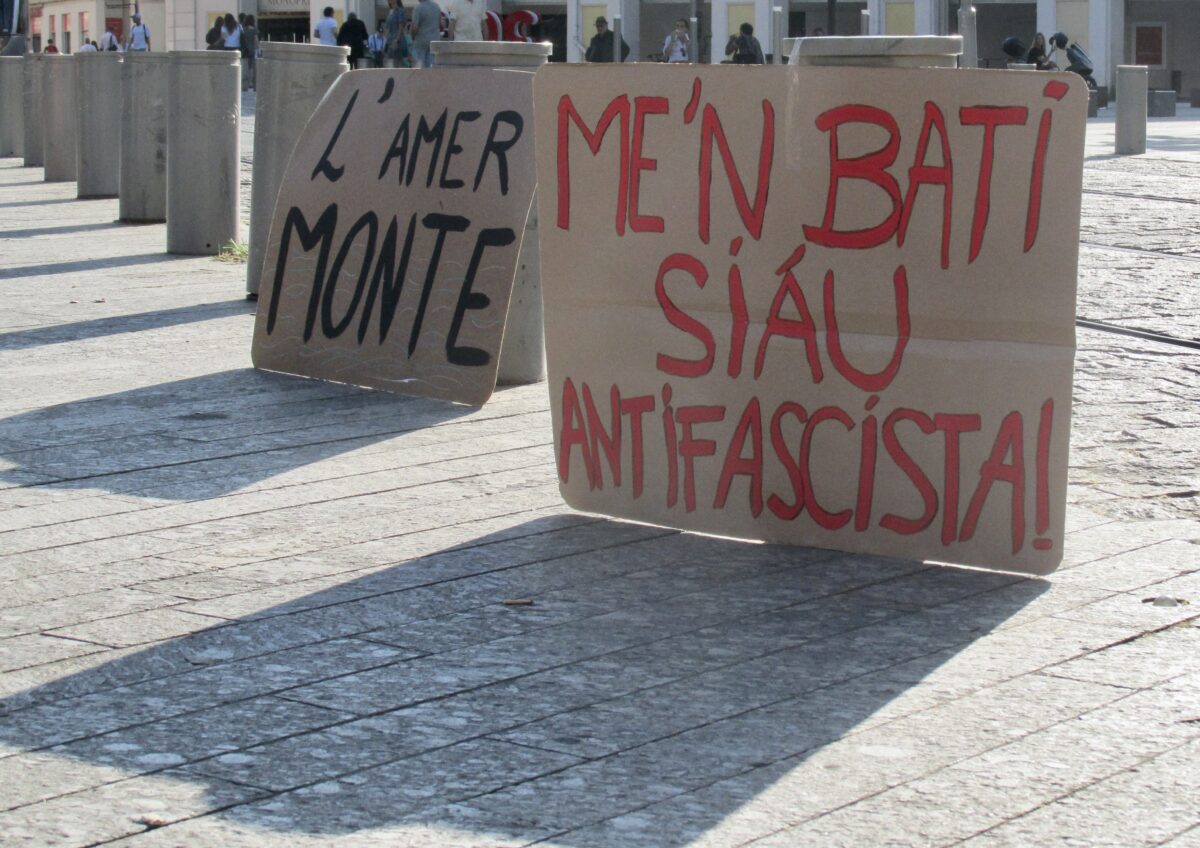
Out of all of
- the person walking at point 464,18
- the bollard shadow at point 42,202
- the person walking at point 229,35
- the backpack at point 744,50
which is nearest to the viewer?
the bollard shadow at point 42,202

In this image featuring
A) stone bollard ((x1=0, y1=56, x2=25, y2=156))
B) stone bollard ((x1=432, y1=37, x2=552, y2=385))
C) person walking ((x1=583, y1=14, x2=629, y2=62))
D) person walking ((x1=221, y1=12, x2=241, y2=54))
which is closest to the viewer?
stone bollard ((x1=432, y1=37, x2=552, y2=385))

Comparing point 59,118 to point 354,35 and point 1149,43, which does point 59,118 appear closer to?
point 354,35

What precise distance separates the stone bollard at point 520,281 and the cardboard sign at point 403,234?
0.49 feet

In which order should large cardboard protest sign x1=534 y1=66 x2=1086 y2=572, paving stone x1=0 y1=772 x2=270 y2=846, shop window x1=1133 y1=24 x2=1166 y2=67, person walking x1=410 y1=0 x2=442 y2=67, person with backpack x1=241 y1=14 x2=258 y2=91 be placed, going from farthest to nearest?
shop window x1=1133 y1=24 x2=1166 y2=67
person with backpack x1=241 y1=14 x2=258 y2=91
person walking x1=410 y1=0 x2=442 y2=67
large cardboard protest sign x1=534 y1=66 x2=1086 y2=572
paving stone x1=0 y1=772 x2=270 y2=846

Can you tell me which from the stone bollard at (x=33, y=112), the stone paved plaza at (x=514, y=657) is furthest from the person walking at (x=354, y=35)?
the stone paved plaza at (x=514, y=657)

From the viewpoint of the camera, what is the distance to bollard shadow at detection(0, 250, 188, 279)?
35.0 ft

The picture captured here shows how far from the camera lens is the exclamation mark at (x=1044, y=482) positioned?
169 inches

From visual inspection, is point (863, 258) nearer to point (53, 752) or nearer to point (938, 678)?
point (938, 678)

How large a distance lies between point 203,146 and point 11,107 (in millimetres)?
12896

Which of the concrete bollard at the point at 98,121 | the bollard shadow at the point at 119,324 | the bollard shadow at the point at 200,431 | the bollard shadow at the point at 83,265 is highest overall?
the concrete bollard at the point at 98,121

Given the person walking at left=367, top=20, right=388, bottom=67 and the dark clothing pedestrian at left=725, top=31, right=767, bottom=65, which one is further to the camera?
the person walking at left=367, top=20, right=388, bottom=67

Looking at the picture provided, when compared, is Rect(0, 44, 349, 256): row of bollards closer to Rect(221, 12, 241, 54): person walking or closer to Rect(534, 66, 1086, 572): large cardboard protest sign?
Rect(534, 66, 1086, 572): large cardboard protest sign

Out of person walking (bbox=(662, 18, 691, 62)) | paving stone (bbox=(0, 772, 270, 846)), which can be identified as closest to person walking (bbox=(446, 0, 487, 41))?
person walking (bbox=(662, 18, 691, 62))

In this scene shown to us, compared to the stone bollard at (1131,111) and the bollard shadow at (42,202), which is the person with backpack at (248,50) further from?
the bollard shadow at (42,202)
